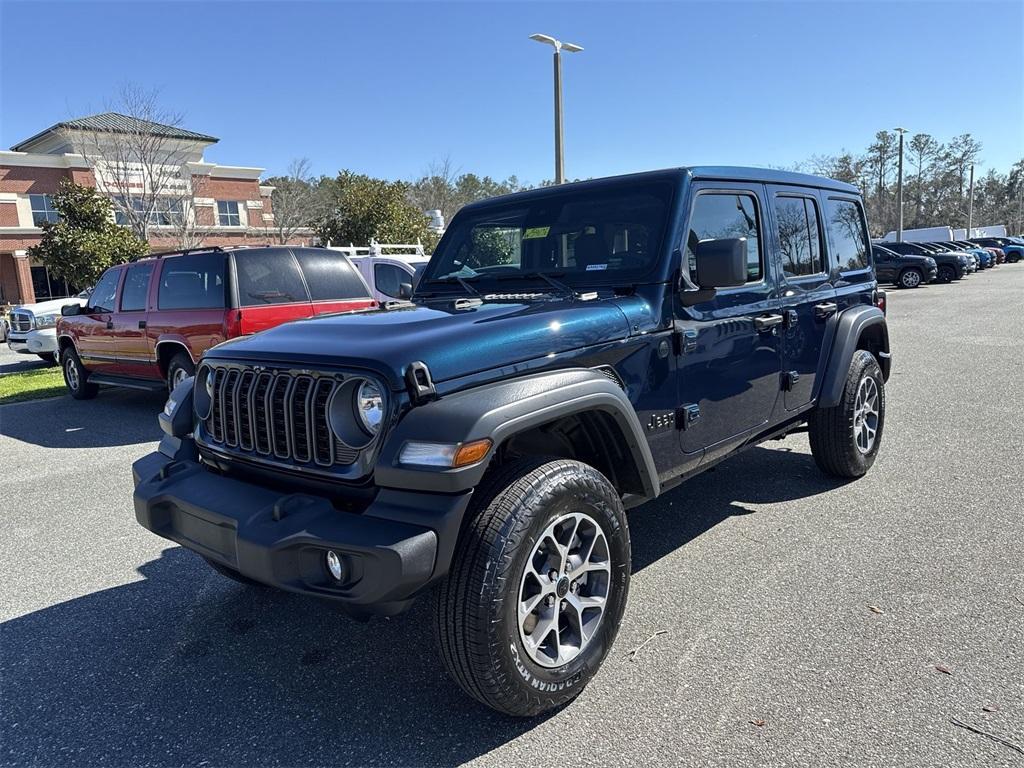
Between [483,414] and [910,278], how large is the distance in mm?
30524

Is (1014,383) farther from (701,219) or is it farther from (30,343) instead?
(30,343)

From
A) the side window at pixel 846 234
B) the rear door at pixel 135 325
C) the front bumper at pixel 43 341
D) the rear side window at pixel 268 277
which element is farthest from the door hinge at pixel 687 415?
the front bumper at pixel 43 341

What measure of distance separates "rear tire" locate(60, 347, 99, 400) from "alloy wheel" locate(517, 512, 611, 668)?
899 centimetres

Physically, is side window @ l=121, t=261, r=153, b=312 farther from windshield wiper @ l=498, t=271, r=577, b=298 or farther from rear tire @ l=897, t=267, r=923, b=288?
rear tire @ l=897, t=267, r=923, b=288

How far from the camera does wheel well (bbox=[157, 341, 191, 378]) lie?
25.8 feet

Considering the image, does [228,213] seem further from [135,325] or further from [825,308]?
[825,308]

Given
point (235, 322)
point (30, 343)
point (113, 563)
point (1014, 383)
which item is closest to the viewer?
point (113, 563)

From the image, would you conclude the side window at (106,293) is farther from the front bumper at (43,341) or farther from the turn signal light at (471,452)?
the turn signal light at (471,452)

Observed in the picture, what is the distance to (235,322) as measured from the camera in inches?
284

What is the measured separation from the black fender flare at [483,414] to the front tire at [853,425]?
255 cm

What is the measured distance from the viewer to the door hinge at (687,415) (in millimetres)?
3361

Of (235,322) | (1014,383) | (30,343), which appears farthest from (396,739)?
(30,343)

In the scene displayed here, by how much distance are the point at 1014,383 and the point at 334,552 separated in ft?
28.6

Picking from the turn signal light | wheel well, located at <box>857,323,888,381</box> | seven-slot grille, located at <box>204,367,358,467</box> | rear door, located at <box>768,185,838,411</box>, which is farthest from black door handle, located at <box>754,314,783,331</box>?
seven-slot grille, located at <box>204,367,358,467</box>
